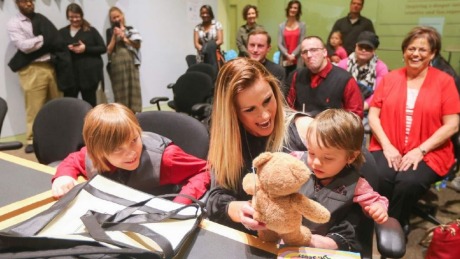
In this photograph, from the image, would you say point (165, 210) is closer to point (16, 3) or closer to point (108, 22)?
point (16, 3)

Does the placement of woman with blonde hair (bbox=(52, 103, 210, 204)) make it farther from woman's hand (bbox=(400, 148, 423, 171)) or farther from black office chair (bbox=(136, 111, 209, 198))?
woman's hand (bbox=(400, 148, 423, 171))

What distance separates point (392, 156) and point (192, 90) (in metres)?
1.93

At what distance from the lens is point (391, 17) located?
534 centimetres

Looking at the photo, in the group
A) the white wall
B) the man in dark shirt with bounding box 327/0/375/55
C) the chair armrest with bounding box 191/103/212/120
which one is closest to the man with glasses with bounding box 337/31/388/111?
the chair armrest with bounding box 191/103/212/120

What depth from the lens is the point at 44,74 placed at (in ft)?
12.8

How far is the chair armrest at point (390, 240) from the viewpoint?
3.34ft

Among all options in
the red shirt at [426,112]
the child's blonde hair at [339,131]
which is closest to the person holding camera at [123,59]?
the red shirt at [426,112]

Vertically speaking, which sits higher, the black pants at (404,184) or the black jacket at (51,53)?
the black jacket at (51,53)

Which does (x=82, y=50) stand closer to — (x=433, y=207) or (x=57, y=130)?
(x=57, y=130)

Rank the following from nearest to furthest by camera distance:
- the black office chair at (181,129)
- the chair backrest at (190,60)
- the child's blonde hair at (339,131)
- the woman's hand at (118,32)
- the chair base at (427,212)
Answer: the child's blonde hair at (339,131)
the black office chair at (181,129)
the chair base at (427,212)
the woman's hand at (118,32)
the chair backrest at (190,60)

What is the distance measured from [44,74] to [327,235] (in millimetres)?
3847

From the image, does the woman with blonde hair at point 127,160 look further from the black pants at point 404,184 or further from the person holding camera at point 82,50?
the person holding camera at point 82,50

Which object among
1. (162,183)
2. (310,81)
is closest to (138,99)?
(310,81)

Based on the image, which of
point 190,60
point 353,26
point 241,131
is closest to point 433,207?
point 241,131
